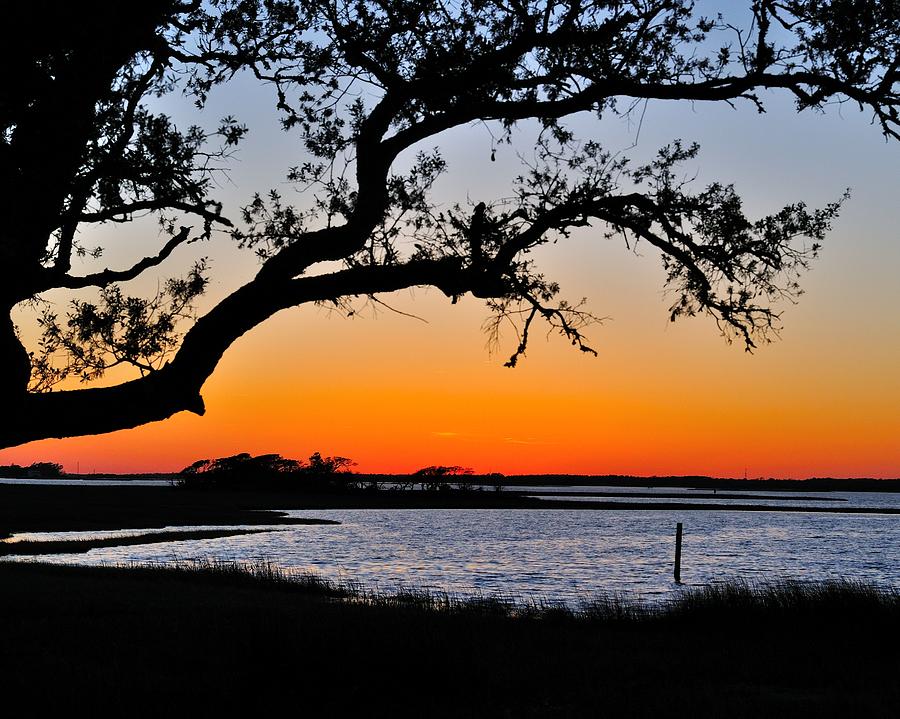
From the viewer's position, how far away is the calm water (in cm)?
4175

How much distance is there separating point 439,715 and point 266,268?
5.60 m

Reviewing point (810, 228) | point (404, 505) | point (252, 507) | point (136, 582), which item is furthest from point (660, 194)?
point (404, 505)

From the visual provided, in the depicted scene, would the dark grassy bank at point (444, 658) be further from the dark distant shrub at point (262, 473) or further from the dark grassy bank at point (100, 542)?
the dark distant shrub at point (262, 473)

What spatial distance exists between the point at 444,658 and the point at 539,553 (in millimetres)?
46129

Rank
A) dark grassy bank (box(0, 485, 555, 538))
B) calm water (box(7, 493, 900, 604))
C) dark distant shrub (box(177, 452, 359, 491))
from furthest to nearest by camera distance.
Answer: dark distant shrub (box(177, 452, 359, 491))
dark grassy bank (box(0, 485, 555, 538))
calm water (box(7, 493, 900, 604))

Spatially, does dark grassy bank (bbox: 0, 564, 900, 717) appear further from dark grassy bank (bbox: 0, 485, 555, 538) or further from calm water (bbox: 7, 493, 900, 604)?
dark grassy bank (bbox: 0, 485, 555, 538)

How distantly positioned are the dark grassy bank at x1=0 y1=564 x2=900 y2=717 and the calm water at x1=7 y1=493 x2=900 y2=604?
15.3 meters

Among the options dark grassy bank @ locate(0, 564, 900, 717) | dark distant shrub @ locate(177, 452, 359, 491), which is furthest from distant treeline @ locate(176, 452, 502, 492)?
dark grassy bank @ locate(0, 564, 900, 717)

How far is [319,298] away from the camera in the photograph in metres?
11.3

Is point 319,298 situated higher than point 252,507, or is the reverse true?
point 319,298

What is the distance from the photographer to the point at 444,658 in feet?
43.0

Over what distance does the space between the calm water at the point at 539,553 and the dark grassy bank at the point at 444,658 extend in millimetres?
15304

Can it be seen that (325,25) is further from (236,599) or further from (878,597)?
(878,597)

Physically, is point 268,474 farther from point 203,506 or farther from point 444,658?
point 444,658
